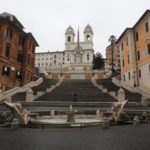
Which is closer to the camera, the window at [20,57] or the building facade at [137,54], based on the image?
the building facade at [137,54]

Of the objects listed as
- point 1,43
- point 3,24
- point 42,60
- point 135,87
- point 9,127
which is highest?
point 42,60

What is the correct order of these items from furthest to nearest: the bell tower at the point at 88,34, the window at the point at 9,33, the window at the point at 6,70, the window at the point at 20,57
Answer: the bell tower at the point at 88,34, the window at the point at 20,57, the window at the point at 9,33, the window at the point at 6,70

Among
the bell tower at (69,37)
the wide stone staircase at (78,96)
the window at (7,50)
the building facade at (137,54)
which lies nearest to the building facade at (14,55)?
the window at (7,50)

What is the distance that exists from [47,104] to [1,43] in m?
16.5

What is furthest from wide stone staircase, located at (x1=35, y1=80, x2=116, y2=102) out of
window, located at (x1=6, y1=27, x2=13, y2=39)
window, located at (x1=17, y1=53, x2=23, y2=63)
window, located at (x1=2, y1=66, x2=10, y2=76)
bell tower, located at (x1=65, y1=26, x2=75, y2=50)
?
bell tower, located at (x1=65, y1=26, x2=75, y2=50)

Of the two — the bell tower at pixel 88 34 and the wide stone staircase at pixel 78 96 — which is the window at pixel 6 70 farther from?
the bell tower at pixel 88 34

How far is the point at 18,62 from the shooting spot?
4062 cm

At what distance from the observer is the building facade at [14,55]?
35031mm

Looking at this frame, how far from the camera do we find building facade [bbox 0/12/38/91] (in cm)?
3503

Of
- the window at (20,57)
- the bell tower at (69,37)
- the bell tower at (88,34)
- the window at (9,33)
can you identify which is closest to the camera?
the window at (9,33)

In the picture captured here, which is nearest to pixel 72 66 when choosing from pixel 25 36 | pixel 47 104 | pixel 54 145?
pixel 25 36

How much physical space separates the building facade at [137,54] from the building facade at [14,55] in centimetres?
2144

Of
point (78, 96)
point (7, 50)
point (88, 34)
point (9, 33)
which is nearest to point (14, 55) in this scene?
point (7, 50)

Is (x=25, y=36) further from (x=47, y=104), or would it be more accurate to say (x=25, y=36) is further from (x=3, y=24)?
(x=47, y=104)
